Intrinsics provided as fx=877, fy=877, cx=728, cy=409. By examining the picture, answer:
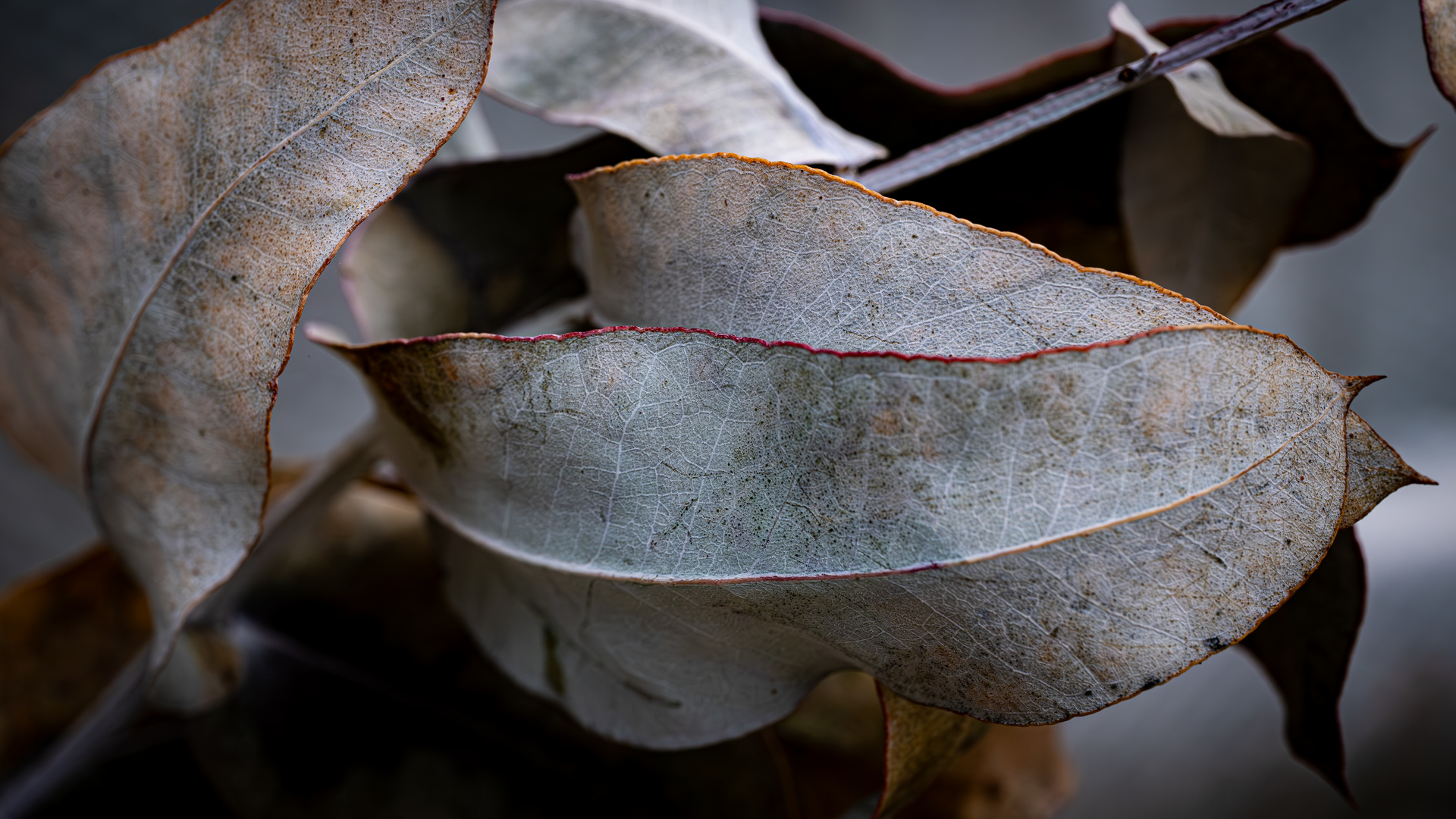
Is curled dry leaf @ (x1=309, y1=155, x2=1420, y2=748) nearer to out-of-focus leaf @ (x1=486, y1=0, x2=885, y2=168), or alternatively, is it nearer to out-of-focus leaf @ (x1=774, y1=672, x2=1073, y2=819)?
out-of-focus leaf @ (x1=486, y1=0, x2=885, y2=168)

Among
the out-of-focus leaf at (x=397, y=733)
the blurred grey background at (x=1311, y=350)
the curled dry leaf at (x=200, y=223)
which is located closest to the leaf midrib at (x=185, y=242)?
the curled dry leaf at (x=200, y=223)

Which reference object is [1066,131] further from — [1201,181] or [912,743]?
[912,743]

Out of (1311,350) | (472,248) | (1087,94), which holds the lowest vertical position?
(1311,350)

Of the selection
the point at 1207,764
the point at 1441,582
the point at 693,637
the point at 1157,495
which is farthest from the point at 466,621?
the point at 1441,582

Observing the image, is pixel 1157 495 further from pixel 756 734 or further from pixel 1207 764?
pixel 1207 764

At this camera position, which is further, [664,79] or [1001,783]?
[1001,783]

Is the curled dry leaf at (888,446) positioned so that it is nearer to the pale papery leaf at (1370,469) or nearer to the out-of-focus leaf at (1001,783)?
the pale papery leaf at (1370,469)

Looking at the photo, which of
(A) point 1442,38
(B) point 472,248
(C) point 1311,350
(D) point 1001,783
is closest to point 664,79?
(B) point 472,248
